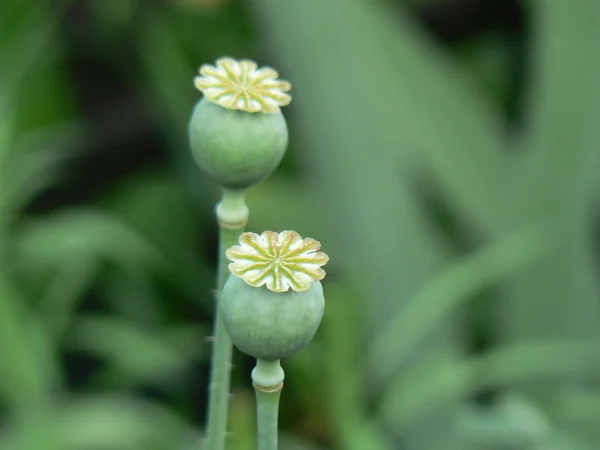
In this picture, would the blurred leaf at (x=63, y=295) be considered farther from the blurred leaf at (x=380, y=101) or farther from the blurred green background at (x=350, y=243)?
the blurred leaf at (x=380, y=101)

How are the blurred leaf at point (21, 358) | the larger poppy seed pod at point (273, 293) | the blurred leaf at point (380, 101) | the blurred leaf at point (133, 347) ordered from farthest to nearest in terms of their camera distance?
the blurred leaf at point (380, 101)
the blurred leaf at point (133, 347)
the blurred leaf at point (21, 358)
the larger poppy seed pod at point (273, 293)

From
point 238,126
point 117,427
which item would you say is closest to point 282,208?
point 117,427

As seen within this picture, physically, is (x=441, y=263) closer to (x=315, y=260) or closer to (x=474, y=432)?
(x=474, y=432)

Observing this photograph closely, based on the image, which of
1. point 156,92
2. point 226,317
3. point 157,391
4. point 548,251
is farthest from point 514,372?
point 226,317

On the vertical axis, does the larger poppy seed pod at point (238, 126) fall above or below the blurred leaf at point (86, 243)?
below

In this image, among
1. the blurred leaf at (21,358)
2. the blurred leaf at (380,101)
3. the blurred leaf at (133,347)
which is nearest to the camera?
the blurred leaf at (21,358)

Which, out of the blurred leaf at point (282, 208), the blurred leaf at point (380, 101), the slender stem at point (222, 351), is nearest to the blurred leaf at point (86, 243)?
the blurred leaf at point (282, 208)

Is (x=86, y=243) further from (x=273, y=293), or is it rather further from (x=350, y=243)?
(x=273, y=293)
